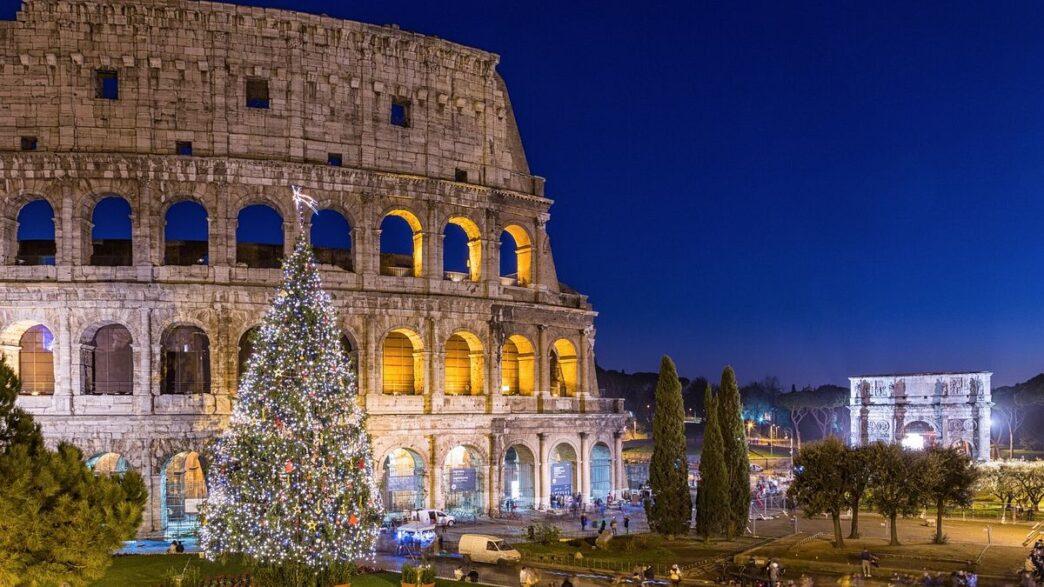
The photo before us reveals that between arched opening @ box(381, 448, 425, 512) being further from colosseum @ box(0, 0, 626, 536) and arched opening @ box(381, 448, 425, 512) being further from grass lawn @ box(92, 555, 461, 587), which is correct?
grass lawn @ box(92, 555, 461, 587)

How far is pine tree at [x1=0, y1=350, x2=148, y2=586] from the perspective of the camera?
61.9 feet

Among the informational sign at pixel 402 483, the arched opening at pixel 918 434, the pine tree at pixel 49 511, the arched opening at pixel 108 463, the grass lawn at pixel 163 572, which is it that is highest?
the pine tree at pixel 49 511

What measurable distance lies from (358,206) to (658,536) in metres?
17.8

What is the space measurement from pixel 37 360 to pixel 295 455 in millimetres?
20943

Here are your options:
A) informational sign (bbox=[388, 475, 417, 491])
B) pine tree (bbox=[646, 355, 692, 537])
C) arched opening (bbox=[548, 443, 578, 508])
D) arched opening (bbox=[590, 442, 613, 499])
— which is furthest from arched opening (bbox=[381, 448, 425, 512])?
arched opening (bbox=[590, 442, 613, 499])

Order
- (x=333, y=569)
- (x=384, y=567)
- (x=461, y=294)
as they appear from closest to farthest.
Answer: (x=333, y=569) < (x=384, y=567) < (x=461, y=294)

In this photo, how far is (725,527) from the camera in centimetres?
3644

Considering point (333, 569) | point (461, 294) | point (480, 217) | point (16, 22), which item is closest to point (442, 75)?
point (480, 217)

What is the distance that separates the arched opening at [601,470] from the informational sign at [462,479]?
7.72 m

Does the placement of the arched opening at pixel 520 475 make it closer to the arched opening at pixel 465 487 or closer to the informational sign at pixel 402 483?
the arched opening at pixel 465 487

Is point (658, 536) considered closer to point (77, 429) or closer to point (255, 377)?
point (255, 377)

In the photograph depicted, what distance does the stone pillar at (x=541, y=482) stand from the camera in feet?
144

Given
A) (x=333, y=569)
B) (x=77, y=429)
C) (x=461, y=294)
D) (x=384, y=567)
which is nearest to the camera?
(x=333, y=569)

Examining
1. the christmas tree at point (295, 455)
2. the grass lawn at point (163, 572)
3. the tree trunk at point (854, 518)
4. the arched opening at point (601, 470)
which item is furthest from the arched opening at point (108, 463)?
the tree trunk at point (854, 518)
